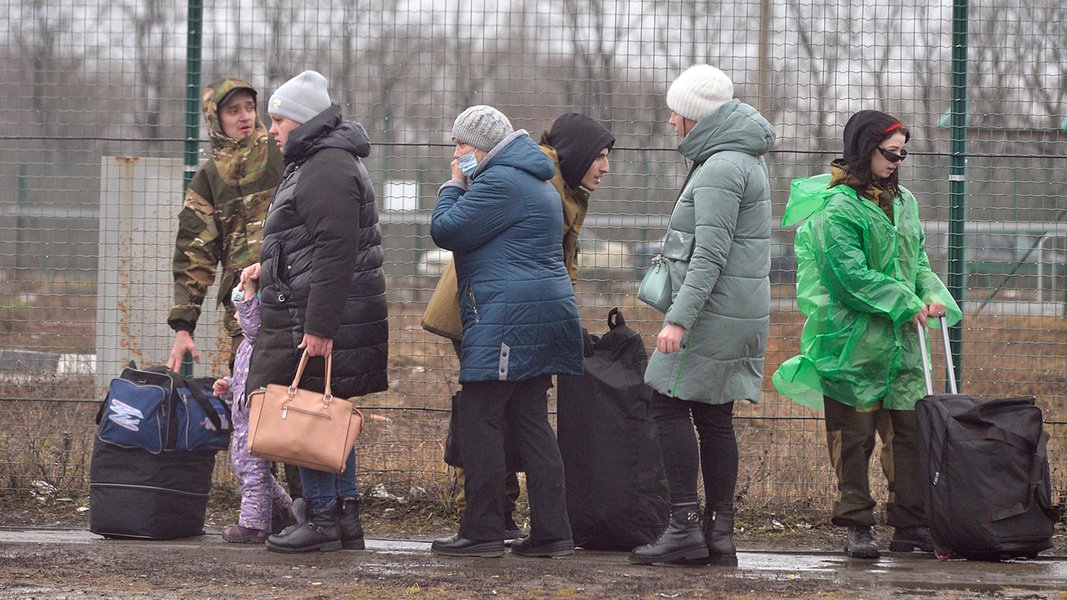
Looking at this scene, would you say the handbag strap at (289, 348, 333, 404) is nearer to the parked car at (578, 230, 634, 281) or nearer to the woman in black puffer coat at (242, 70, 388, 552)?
the woman in black puffer coat at (242, 70, 388, 552)

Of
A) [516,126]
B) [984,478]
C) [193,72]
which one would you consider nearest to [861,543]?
[984,478]

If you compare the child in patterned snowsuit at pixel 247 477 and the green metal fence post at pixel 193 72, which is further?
the green metal fence post at pixel 193 72

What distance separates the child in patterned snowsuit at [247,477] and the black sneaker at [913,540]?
259 centimetres

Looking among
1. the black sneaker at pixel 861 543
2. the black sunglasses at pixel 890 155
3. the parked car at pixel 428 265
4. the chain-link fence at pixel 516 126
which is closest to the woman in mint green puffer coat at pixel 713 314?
the black sunglasses at pixel 890 155

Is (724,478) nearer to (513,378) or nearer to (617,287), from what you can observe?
(513,378)

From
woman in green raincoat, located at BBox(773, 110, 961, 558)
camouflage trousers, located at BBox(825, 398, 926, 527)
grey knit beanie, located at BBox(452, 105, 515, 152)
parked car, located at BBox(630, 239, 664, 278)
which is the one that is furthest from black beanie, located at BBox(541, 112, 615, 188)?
camouflage trousers, located at BBox(825, 398, 926, 527)

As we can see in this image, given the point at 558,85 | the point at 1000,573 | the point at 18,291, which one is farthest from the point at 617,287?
the point at 18,291

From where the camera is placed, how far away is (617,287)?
6.91m

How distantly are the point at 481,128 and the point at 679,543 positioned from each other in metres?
1.78

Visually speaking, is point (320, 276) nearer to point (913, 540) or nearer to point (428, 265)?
point (428, 265)

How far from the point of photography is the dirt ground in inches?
179

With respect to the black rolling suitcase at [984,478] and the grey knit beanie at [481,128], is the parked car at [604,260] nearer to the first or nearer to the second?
the grey knit beanie at [481,128]

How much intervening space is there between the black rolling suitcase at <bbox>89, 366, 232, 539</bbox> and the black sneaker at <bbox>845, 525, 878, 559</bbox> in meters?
2.70

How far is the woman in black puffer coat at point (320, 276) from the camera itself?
492cm
